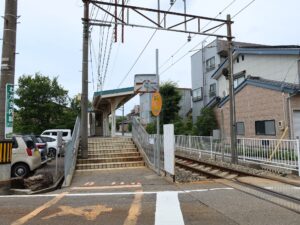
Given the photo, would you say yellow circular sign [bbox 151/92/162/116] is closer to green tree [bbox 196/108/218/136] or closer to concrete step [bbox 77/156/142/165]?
concrete step [bbox 77/156/142/165]

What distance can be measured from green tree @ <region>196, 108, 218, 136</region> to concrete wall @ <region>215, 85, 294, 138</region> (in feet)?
8.59

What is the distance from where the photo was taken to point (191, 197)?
340 inches

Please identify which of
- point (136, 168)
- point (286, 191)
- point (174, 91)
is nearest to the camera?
point (286, 191)

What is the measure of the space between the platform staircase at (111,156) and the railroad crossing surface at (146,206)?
4.88 metres

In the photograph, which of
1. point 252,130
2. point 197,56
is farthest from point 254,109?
point 197,56

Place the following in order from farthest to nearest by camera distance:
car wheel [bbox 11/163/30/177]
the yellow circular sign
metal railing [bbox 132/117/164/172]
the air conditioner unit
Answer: the air conditioner unit → metal railing [bbox 132/117/164/172] → car wheel [bbox 11/163/30/177] → the yellow circular sign

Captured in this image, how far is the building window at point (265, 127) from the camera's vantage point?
22739mm

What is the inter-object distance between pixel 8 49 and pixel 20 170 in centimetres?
516

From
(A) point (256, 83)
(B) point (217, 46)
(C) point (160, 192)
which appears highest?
(B) point (217, 46)

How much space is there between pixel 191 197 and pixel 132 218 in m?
2.51

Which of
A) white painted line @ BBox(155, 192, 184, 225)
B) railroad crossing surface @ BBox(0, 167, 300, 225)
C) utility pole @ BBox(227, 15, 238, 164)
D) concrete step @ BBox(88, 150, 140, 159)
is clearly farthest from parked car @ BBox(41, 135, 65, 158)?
white painted line @ BBox(155, 192, 184, 225)

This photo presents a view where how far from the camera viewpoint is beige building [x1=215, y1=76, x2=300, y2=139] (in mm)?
21031

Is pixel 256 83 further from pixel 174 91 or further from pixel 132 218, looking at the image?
pixel 132 218

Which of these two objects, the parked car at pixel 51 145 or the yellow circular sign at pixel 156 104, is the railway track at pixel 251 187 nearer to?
the yellow circular sign at pixel 156 104
